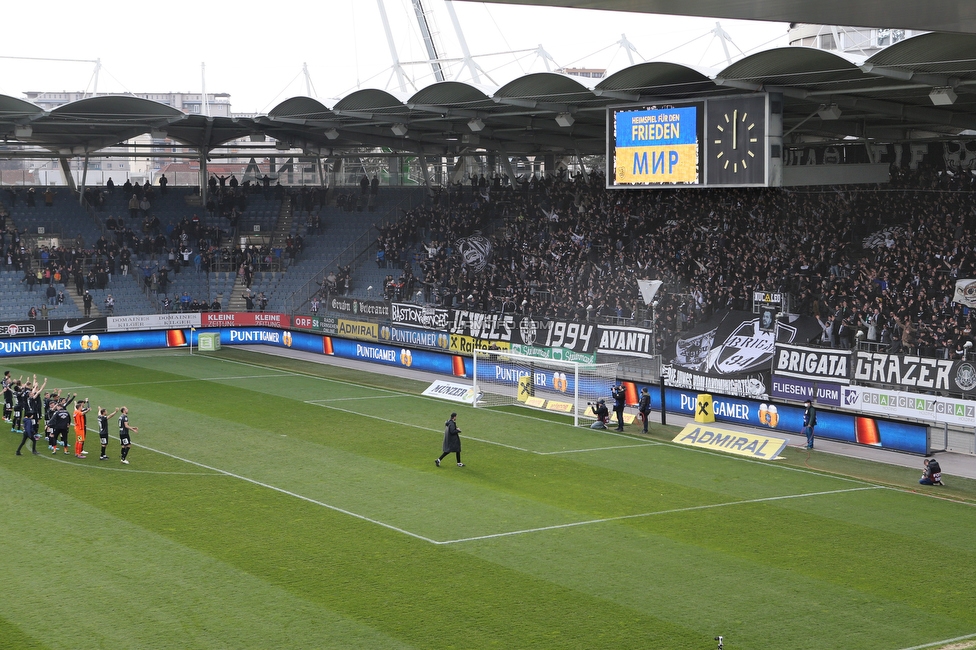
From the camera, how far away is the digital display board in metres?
31.1

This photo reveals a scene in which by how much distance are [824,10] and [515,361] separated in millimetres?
25701

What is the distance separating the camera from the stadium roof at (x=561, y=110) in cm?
2919

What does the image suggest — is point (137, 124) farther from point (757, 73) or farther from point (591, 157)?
point (757, 73)

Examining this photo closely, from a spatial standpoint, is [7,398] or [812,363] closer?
[7,398]

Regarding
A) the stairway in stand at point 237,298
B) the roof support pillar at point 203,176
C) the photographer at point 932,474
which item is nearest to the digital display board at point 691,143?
the photographer at point 932,474

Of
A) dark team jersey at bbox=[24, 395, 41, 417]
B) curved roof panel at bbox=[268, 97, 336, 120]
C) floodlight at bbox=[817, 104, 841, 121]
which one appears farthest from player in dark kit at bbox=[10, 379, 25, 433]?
floodlight at bbox=[817, 104, 841, 121]

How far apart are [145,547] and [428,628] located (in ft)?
20.5

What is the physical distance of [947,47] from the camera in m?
26.1

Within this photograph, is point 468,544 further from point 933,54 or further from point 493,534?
point 933,54

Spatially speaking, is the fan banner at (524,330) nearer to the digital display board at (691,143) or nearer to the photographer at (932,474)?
the digital display board at (691,143)

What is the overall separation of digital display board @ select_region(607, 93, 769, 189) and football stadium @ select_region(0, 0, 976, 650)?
0.11 meters

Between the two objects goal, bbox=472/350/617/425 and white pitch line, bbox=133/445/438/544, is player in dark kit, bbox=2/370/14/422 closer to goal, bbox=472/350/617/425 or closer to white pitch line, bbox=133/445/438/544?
white pitch line, bbox=133/445/438/544

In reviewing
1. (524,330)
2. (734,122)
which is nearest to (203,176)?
(524,330)

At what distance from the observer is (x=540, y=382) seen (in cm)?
3500
